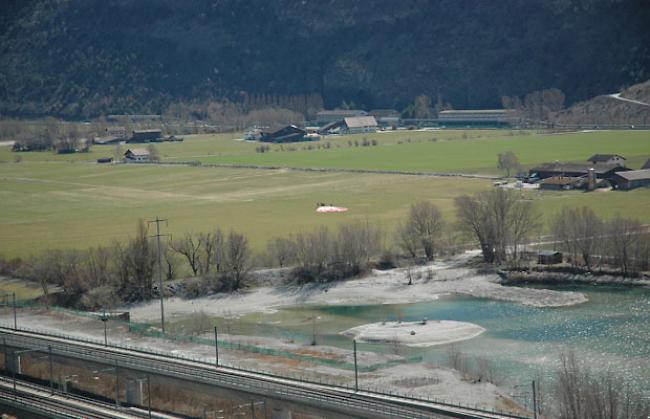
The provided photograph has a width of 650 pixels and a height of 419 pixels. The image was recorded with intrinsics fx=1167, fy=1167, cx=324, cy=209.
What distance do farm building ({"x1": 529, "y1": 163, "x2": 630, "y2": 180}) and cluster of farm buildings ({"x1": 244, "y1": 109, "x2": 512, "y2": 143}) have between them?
2263 inches

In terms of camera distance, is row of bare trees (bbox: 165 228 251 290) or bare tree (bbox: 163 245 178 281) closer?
row of bare trees (bbox: 165 228 251 290)

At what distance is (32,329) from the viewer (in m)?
52.9

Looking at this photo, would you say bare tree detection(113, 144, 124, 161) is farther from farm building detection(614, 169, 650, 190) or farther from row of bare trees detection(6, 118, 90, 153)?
farm building detection(614, 169, 650, 190)

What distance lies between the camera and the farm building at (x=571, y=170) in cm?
9156

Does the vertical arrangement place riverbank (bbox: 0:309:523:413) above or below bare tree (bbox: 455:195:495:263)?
below

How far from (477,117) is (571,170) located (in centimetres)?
6775

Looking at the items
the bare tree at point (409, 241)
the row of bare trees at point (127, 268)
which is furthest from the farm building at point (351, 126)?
the row of bare trees at point (127, 268)

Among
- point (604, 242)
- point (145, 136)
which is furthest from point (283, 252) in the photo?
point (145, 136)

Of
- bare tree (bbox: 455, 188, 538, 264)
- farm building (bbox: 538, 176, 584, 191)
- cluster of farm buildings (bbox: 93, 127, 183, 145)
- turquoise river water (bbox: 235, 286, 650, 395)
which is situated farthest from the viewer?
cluster of farm buildings (bbox: 93, 127, 183, 145)

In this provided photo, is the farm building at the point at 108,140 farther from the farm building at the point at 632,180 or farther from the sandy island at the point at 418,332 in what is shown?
the sandy island at the point at 418,332

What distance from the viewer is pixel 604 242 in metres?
62.7

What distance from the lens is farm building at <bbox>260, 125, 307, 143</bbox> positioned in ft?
488

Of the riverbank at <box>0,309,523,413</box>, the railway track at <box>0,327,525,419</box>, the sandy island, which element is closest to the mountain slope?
the sandy island

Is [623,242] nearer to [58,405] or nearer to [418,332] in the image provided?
[418,332]
